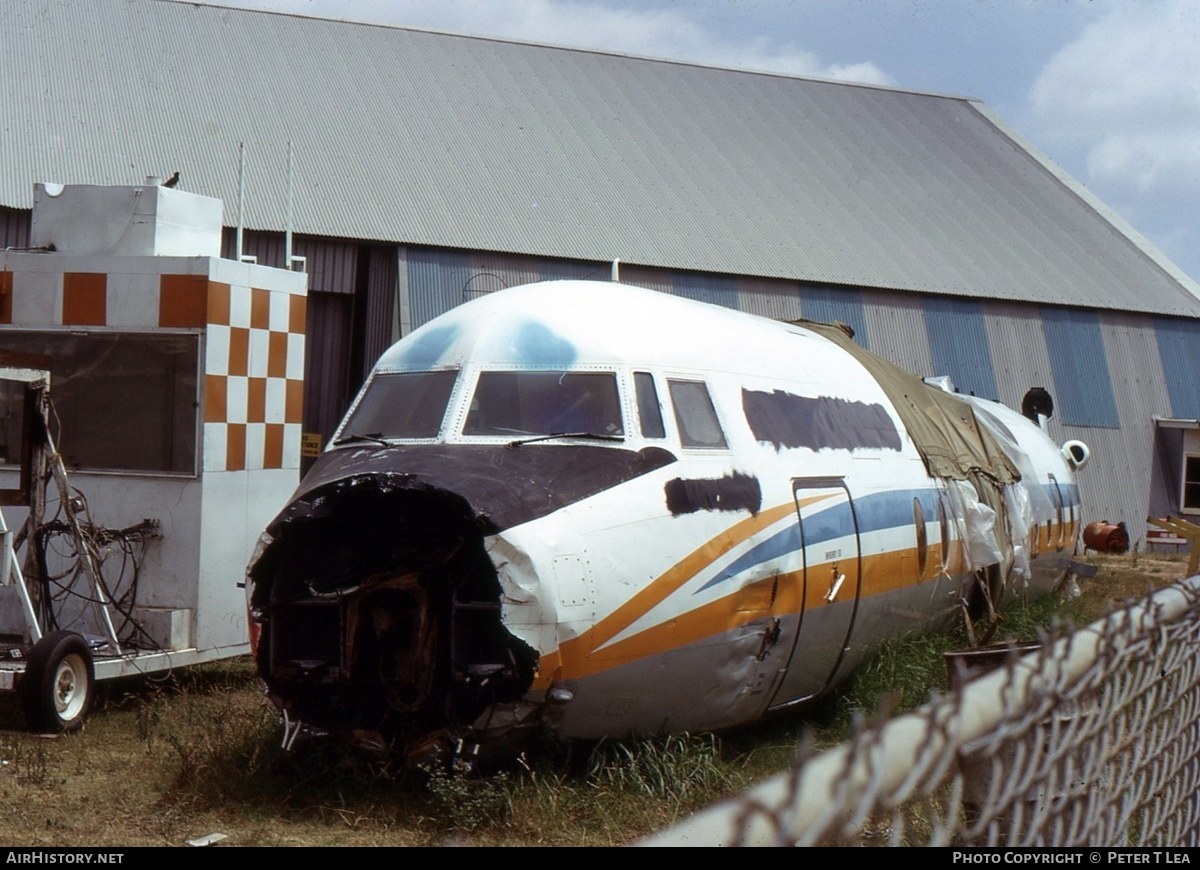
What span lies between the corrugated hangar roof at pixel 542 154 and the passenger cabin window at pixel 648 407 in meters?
15.0

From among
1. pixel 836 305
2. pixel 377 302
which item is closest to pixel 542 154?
pixel 377 302

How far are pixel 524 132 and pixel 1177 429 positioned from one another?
1505 cm

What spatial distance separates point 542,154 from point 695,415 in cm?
1979

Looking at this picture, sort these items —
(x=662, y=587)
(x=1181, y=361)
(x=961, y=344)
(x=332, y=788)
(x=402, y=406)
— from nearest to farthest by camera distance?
(x=662, y=587) < (x=332, y=788) < (x=402, y=406) < (x=961, y=344) < (x=1181, y=361)

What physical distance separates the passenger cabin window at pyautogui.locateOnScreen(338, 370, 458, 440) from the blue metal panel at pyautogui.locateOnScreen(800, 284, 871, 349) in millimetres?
18222

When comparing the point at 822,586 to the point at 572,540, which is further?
the point at 822,586

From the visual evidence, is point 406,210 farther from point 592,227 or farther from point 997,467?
point 997,467

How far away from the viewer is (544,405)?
768 centimetres

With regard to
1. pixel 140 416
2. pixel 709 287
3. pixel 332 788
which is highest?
pixel 709 287

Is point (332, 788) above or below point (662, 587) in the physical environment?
below

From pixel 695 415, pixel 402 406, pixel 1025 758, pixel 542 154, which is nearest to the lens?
pixel 1025 758

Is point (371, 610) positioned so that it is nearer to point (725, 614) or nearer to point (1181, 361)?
point (725, 614)

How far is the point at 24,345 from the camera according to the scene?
1055 centimetres

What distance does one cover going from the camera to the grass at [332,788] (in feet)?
22.0
